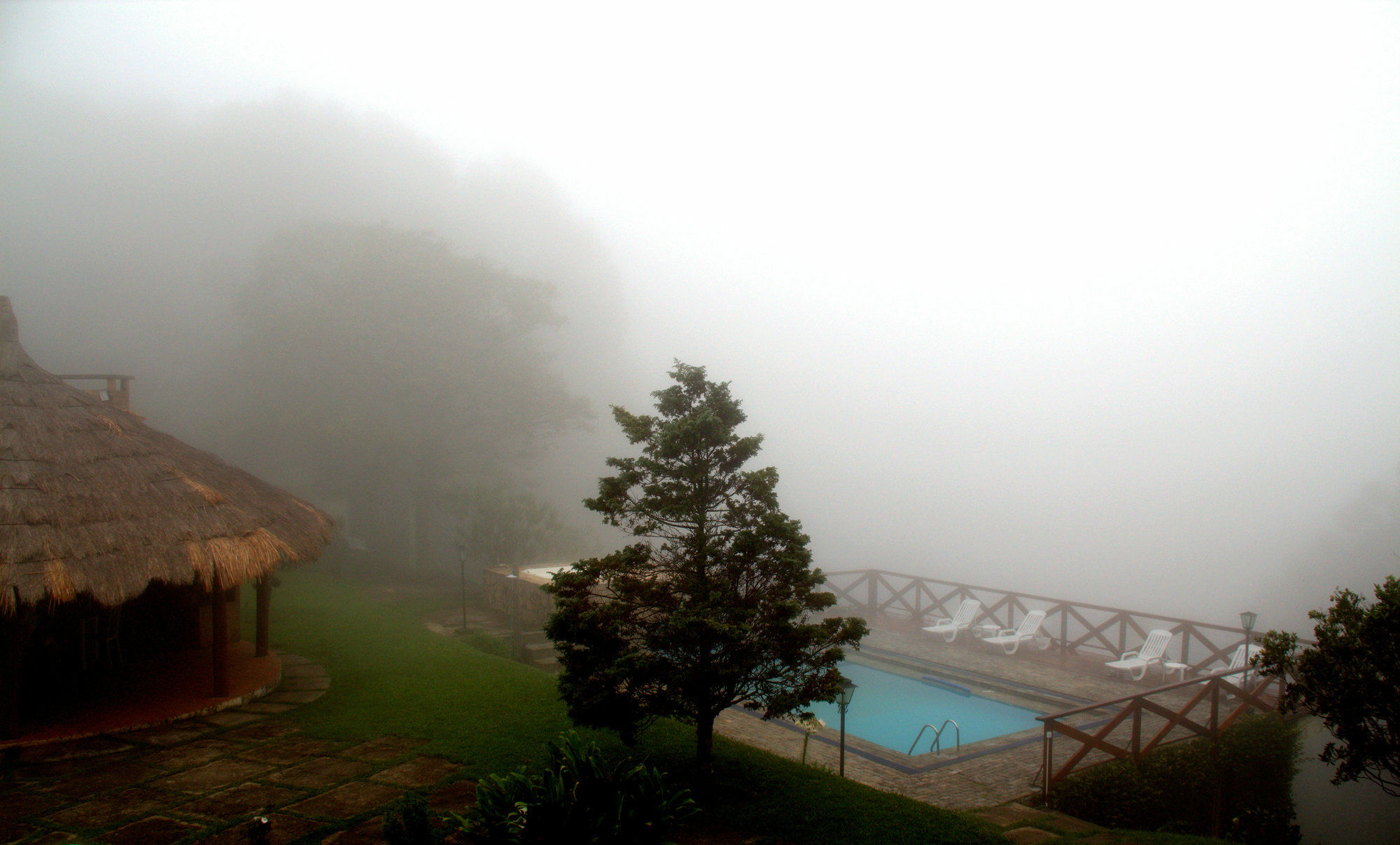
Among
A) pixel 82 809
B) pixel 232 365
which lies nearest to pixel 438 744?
pixel 82 809

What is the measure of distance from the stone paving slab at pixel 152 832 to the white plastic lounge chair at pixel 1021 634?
1171 centimetres

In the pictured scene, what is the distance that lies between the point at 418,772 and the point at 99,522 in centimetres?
349

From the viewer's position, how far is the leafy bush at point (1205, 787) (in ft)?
19.8

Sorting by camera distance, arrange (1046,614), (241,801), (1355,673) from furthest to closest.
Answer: (1046,614)
(241,801)
(1355,673)

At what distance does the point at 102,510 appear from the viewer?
19.3ft

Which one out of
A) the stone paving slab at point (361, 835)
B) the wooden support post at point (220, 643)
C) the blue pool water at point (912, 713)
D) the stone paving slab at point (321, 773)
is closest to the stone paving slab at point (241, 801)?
the stone paving slab at point (321, 773)

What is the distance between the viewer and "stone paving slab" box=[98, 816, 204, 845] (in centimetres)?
381

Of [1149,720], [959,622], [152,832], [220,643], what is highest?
[220,643]

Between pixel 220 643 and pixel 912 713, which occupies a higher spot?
pixel 220 643

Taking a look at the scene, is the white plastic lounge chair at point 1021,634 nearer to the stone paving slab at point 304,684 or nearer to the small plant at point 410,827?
the stone paving slab at point 304,684

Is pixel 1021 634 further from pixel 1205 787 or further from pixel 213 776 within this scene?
pixel 213 776

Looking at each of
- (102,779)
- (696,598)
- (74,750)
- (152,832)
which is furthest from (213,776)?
(696,598)

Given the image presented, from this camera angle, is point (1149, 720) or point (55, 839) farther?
point (1149, 720)

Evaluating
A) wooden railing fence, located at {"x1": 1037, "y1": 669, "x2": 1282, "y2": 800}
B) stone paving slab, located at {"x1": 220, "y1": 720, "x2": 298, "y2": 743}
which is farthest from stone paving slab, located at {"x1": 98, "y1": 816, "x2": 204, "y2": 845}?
wooden railing fence, located at {"x1": 1037, "y1": 669, "x2": 1282, "y2": 800}
